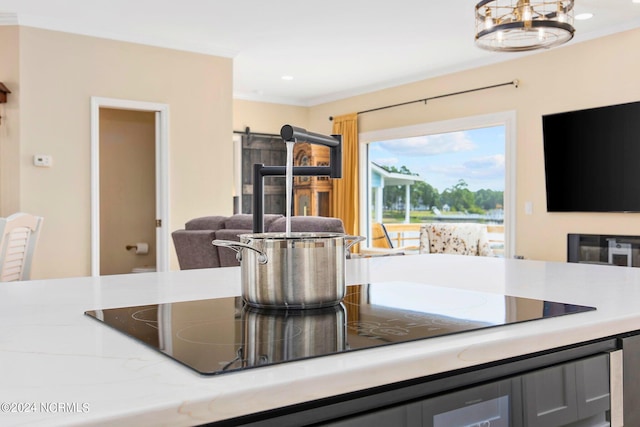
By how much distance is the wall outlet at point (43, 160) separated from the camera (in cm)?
500

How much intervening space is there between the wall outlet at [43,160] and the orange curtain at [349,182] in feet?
12.4

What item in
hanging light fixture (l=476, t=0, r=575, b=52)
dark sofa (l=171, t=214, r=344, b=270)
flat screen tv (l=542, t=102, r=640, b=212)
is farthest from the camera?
flat screen tv (l=542, t=102, r=640, b=212)

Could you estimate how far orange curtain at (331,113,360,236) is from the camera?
7.89 m

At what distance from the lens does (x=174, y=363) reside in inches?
25.4

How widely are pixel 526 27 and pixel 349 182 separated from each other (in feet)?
15.6

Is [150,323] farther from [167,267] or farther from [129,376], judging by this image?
[167,267]

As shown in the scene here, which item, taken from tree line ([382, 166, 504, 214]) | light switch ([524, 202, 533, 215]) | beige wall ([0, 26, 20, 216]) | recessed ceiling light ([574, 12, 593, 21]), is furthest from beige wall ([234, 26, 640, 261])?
beige wall ([0, 26, 20, 216])

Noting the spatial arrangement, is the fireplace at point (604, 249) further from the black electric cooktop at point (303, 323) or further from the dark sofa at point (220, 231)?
the black electric cooktop at point (303, 323)

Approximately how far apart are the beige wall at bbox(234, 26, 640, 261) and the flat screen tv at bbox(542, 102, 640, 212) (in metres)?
0.09

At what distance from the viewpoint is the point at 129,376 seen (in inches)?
23.4

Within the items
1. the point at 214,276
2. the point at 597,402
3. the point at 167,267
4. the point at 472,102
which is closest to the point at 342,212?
the point at 472,102

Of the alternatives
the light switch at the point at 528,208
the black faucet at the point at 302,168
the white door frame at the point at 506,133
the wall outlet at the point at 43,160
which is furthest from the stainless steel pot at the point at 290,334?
the white door frame at the point at 506,133

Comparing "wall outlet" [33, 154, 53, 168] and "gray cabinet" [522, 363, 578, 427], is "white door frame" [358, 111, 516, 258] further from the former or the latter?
"gray cabinet" [522, 363, 578, 427]

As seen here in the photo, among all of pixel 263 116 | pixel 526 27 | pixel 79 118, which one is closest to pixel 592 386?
pixel 526 27
